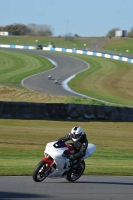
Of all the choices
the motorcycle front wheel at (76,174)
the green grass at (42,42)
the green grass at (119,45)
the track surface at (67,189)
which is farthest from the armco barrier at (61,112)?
the green grass at (42,42)

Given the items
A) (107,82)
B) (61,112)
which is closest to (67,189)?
(61,112)

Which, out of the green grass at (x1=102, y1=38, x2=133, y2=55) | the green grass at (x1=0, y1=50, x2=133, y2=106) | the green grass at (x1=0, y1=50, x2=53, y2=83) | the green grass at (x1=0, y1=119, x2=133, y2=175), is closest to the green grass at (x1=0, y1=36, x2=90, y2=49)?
the green grass at (x1=102, y1=38, x2=133, y2=55)

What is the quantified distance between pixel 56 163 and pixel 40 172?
384 mm

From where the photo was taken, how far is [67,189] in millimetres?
11305

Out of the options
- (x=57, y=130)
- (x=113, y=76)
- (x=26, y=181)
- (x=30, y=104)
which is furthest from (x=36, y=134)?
(x=113, y=76)

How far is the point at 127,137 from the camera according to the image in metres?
22.6

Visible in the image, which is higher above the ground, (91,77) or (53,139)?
(53,139)

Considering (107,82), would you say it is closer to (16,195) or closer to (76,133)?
(76,133)

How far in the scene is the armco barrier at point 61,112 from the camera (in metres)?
24.4

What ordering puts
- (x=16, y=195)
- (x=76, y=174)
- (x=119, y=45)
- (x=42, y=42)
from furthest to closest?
1. (x=42, y=42)
2. (x=119, y=45)
3. (x=76, y=174)
4. (x=16, y=195)

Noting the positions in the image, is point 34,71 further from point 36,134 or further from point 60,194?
point 60,194

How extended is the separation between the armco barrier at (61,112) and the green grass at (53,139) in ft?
1.49

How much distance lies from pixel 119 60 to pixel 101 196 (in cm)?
6740

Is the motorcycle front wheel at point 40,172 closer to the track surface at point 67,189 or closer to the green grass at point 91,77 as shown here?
the track surface at point 67,189
